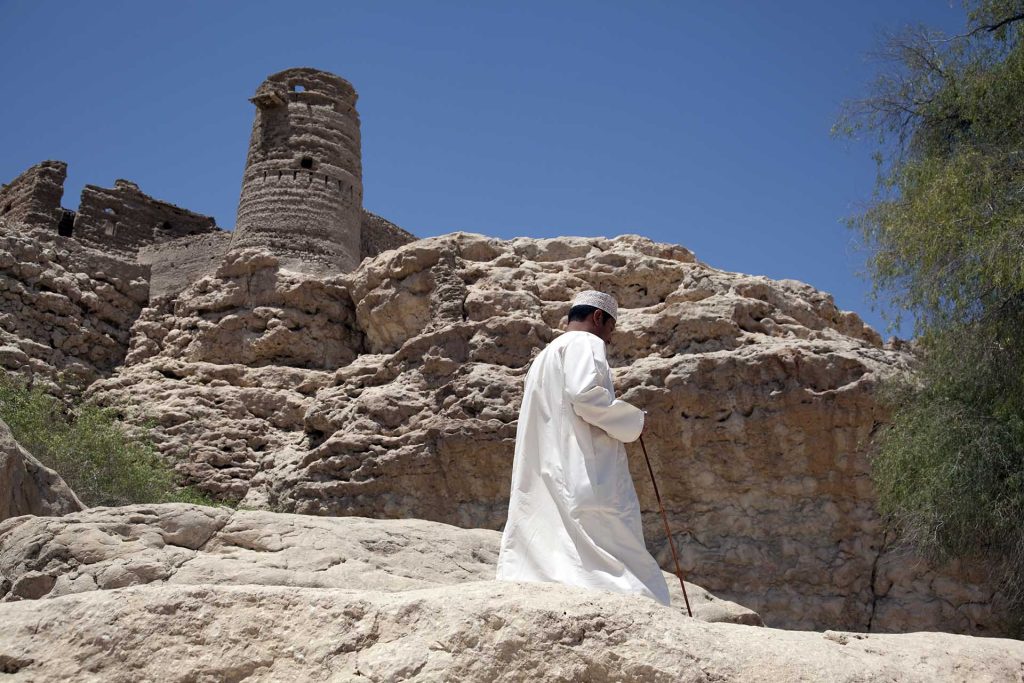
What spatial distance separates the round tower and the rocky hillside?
189 inches

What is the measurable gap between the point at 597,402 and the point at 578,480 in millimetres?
414

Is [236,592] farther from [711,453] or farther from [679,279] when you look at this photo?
[679,279]

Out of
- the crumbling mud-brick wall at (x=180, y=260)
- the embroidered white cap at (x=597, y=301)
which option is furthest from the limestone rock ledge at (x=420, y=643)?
the crumbling mud-brick wall at (x=180, y=260)

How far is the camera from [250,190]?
21.3 meters

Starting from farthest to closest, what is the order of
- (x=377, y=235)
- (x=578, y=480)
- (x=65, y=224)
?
(x=377, y=235) < (x=65, y=224) < (x=578, y=480)

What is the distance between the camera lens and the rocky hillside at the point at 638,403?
446 inches

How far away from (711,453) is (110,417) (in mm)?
8739

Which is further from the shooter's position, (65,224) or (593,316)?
(65,224)

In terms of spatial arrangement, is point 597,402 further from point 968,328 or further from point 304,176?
point 304,176

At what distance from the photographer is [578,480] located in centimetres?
530

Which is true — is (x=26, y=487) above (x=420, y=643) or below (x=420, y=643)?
above

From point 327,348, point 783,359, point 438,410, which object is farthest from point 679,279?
point 327,348

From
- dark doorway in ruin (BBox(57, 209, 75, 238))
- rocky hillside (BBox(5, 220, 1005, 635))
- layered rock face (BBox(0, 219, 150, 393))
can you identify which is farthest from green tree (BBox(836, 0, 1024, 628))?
dark doorway in ruin (BBox(57, 209, 75, 238))

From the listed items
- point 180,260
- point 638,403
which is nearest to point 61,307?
point 180,260
